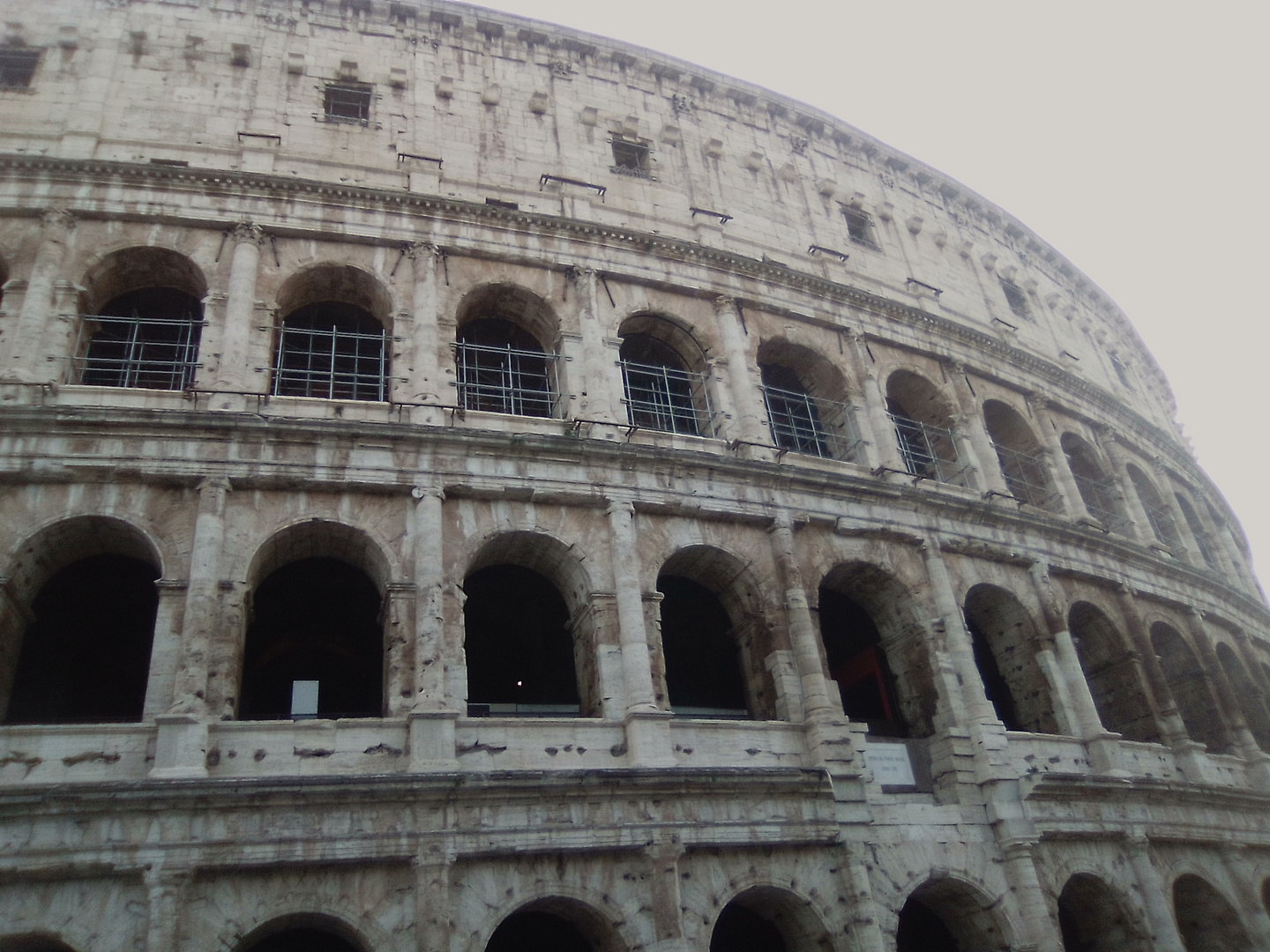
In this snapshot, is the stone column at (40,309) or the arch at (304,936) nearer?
the arch at (304,936)

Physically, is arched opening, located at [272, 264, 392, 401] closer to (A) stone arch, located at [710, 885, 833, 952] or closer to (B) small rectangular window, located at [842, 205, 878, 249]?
(A) stone arch, located at [710, 885, 833, 952]

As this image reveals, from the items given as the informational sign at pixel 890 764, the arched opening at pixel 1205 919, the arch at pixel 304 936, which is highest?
the informational sign at pixel 890 764

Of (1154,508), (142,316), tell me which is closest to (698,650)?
(142,316)

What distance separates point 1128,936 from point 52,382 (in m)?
15.6

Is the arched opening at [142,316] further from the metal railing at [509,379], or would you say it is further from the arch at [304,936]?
the arch at [304,936]

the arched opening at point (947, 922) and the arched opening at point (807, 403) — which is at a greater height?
the arched opening at point (807, 403)

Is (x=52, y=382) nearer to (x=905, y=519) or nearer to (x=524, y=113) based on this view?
(x=524, y=113)

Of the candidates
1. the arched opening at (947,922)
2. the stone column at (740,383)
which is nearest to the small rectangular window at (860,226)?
the stone column at (740,383)

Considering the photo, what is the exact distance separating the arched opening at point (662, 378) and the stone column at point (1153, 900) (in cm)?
849

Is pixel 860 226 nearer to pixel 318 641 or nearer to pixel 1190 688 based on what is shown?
pixel 1190 688

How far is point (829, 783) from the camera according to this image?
11.2 m

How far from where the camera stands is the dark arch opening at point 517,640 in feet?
44.3

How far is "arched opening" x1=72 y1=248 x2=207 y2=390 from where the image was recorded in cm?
1245

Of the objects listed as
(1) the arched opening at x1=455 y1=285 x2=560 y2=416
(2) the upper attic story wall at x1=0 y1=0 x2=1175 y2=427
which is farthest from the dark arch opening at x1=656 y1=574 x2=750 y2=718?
(2) the upper attic story wall at x1=0 y1=0 x2=1175 y2=427
